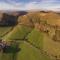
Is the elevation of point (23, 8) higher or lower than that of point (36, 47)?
higher

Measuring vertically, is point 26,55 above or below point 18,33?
below

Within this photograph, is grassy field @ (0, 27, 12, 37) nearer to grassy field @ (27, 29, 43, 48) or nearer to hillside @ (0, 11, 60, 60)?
hillside @ (0, 11, 60, 60)

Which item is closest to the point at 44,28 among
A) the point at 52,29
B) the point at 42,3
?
the point at 52,29

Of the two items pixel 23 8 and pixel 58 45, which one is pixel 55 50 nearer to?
pixel 58 45

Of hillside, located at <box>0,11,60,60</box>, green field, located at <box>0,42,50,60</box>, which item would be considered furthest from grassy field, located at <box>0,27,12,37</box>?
green field, located at <box>0,42,50,60</box>

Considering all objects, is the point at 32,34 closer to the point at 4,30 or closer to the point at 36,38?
the point at 36,38

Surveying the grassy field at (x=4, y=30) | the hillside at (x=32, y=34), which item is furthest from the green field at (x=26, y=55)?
the grassy field at (x=4, y=30)

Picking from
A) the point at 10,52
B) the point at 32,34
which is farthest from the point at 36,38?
the point at 10,52

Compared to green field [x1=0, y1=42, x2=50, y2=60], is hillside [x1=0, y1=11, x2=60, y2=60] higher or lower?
higher
